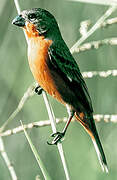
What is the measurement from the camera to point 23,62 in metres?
4.65

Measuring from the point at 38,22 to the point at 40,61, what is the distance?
0.37 meters

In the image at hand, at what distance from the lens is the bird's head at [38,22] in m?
3.77

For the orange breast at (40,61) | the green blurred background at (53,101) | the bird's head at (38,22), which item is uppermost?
the bird's head at (38,22)

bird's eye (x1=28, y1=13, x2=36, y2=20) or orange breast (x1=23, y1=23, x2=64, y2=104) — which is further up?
bird's eye (x1=28, y1=13, x2=36, y2=20)

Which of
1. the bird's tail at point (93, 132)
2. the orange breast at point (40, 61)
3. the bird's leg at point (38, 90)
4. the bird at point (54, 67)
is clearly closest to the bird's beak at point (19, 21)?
the bird at point (54, 67)

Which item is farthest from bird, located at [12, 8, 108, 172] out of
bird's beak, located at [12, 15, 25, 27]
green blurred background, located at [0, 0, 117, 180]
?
green blurred background, located at [0, 0, 117, 180]

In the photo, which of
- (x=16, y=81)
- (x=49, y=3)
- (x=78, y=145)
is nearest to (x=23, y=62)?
(x=16, y=81)

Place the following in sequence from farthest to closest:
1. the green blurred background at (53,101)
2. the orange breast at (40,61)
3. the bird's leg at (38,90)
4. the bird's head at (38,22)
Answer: the green blurred background at (53,101), the bird's leg at (38,90), the bird's head at (38,22), the orange breast at (40,61)

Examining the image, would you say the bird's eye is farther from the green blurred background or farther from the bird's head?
the green blurred background

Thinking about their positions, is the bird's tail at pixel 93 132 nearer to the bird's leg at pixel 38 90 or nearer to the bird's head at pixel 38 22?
the bird's leg at pixel 38 90

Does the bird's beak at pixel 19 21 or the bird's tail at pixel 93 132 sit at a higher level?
the bird's beak at pixel 19 21

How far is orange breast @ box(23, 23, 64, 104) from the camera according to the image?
3.66 metres

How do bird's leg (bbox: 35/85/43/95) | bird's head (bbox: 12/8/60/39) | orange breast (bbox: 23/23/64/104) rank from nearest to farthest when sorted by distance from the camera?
1. orange breast (bbox: 23/23/64/104)
2. bird's head (bbox: 12/8/60/39)
3. bird's leg (bbox: 35/85/43/95)

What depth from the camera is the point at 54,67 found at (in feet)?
12.5
